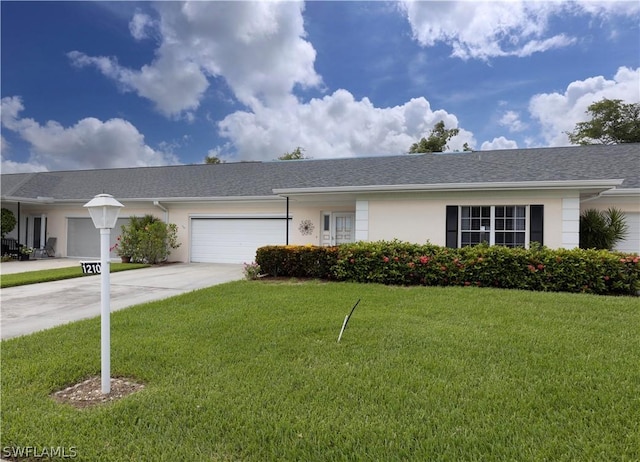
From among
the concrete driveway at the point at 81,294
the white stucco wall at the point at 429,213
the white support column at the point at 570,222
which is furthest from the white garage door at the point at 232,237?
the white support column at the point at 570,222

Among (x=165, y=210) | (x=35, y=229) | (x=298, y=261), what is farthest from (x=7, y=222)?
(x=298, y=261)

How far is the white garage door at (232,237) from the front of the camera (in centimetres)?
1451

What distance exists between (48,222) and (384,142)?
2322cm

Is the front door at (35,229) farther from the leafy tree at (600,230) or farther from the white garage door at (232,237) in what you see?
the leafy tree at (600,230)

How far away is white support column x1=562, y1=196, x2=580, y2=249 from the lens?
9688 mm

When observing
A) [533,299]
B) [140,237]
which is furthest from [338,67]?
[533,299]

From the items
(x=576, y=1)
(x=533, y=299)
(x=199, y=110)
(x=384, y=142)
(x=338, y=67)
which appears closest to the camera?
(x=533, y=299)

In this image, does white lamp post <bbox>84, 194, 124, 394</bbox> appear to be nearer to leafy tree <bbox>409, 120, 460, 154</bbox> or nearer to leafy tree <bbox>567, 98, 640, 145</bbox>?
leafy tree <bbox>409, 120, 460, 154</bbox>

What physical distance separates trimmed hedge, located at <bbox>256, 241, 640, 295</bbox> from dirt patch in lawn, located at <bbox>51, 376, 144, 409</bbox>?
6503 millimetres

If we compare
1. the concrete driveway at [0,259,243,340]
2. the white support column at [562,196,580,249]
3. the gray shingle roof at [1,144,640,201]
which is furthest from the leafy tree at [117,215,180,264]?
the white support column at [562,196,580,249]

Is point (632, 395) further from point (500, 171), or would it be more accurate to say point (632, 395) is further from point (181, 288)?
point (500, 171)

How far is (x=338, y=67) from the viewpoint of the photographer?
16.1 metres

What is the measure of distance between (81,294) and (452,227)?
9744 mm

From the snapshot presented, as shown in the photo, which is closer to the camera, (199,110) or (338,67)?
(338,67)
